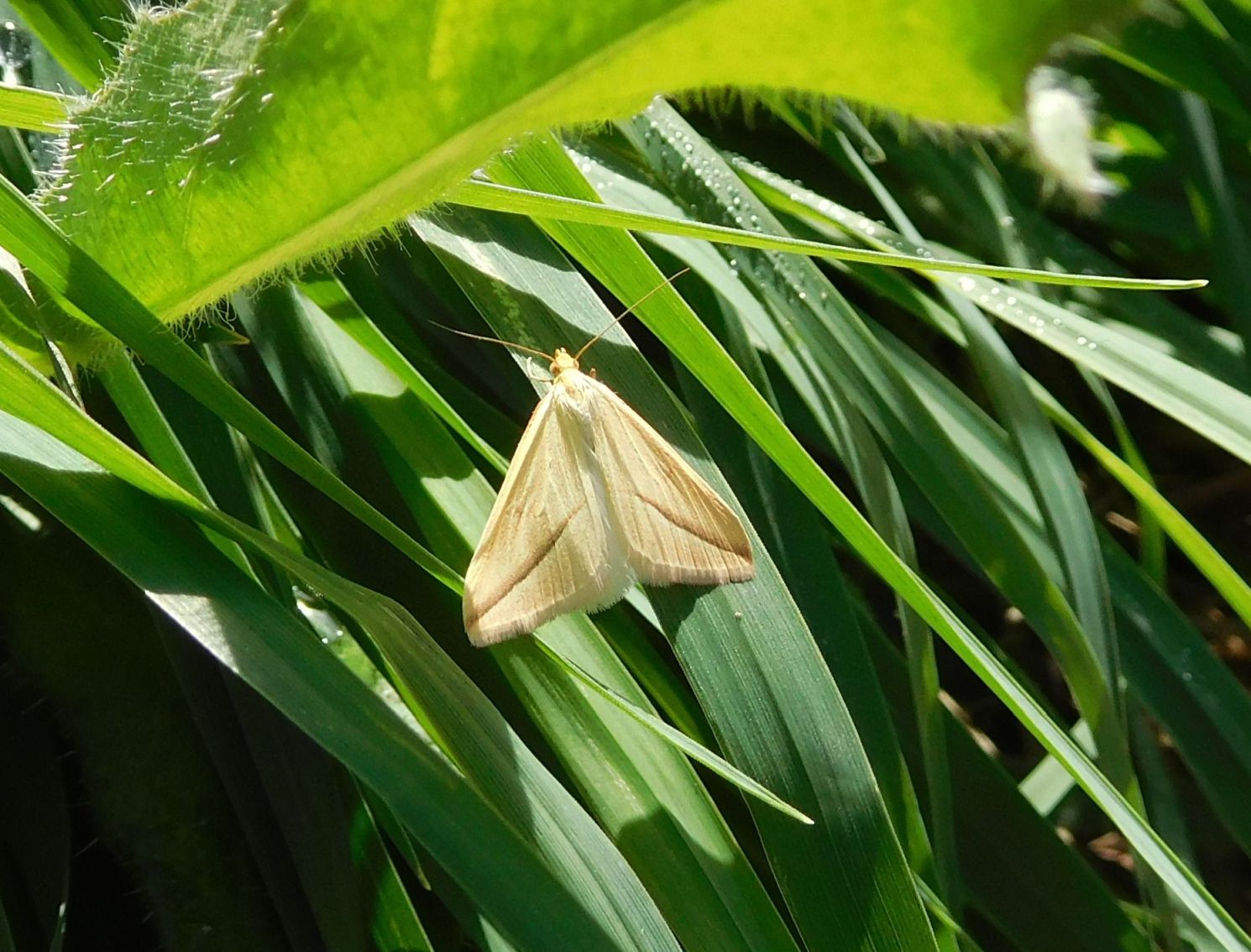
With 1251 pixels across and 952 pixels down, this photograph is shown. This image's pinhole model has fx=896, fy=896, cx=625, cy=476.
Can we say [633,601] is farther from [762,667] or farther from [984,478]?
[984,478]

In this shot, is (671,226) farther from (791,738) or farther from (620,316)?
(791,738)

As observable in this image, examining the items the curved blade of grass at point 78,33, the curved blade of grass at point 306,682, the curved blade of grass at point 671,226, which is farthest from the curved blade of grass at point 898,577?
the curved blade of grass at point 78,33

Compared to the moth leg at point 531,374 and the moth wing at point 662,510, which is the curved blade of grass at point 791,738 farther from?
the moth leg at point 531,374

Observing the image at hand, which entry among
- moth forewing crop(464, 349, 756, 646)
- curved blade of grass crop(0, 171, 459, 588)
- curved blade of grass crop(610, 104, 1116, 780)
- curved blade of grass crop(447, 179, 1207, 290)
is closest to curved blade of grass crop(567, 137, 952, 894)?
curved blade of grass crop(610, 104, 1116, 780)

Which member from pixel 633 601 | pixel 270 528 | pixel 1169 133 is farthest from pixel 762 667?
pixel 1169 133

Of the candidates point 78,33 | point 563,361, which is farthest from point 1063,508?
point 78,33
